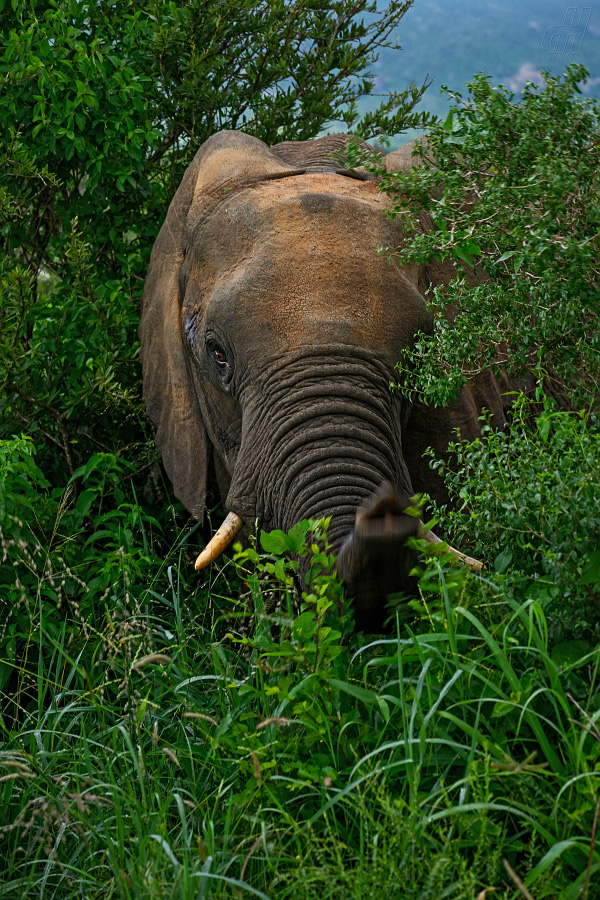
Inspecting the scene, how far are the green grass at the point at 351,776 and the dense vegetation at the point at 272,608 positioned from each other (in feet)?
0.04

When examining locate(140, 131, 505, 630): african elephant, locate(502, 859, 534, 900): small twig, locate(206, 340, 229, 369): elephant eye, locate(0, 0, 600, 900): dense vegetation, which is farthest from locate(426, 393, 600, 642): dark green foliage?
locate(206, 340, 229, 369): elephant eye

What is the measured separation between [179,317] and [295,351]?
1.13m

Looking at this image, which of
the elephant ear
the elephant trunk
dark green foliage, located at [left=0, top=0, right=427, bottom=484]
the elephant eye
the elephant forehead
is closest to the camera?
the elephant trunk

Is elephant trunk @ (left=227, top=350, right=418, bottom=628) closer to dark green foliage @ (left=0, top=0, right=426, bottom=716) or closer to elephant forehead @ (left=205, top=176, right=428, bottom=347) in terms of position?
elephant forehead @ (left=205, top=176, right=428, bottom=347)

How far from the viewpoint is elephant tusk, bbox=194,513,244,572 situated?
399cm

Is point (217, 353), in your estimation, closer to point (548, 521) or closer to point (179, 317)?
point (179, 317)

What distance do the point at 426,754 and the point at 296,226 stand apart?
229 centimetres

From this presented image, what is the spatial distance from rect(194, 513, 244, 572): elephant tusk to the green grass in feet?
2.07

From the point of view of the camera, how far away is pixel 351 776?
2.65 metres

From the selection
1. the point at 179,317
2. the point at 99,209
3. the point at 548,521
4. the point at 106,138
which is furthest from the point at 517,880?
the point at 99,209

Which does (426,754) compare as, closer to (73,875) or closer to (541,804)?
(541,804)

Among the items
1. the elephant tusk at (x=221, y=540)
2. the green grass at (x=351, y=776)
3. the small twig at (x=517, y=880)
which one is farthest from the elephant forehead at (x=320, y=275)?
the small twig at (x=517, y=880)

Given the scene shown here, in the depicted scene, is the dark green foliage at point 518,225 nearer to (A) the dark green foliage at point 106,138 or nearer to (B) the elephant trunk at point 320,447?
(B) the elephant trunk at point 320,447

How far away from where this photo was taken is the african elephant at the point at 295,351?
3623 mm
